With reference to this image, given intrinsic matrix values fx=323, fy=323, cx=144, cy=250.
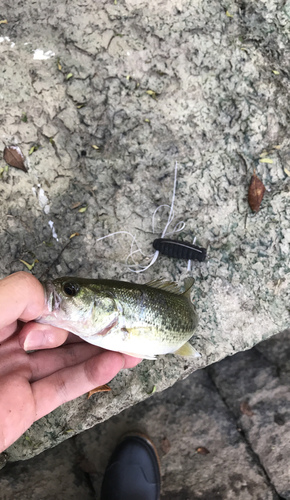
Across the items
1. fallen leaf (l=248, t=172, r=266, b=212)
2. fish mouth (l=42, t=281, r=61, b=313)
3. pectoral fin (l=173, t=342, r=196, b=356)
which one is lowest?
pectoral fin (l=173, t=342, r=196, b=356)

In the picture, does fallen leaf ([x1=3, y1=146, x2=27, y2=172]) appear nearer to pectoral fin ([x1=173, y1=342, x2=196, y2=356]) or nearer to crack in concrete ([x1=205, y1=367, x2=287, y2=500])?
pectoral fin ([x1=173, y1=342, x2=196, y2=356])

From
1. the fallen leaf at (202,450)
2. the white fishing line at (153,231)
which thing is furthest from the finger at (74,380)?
the fallen leaf at (202,450)

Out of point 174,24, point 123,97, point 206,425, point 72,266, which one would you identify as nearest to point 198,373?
point 206,425

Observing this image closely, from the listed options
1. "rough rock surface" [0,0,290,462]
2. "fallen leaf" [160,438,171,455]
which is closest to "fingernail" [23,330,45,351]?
"rough rock surface" [0,0,290,462]

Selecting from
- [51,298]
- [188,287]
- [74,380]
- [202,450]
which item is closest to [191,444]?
[202,450]

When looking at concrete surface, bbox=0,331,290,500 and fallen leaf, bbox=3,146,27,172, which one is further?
concrete surface, bbox=0,331,290,500

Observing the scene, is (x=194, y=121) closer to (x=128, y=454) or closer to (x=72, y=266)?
(x=72, y=266)
